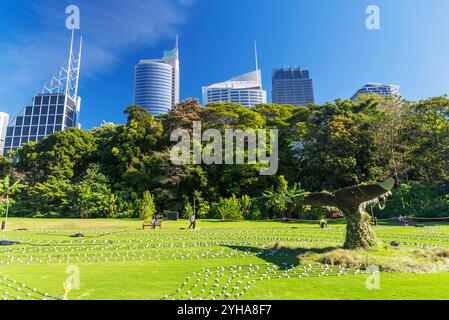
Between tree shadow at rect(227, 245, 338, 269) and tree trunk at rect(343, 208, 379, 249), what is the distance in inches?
32.5

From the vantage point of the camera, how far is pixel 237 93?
12950 cm

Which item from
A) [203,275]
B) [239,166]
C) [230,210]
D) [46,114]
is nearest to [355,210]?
[203,275]

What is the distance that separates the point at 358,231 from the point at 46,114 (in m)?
119

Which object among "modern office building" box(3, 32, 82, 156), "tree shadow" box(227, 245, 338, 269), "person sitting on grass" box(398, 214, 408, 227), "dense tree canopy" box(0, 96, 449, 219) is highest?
"modern office building" box(3, 32, 82, 156)

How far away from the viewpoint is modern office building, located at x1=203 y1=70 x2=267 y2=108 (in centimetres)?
12950

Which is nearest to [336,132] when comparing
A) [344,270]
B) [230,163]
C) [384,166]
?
[384,166]

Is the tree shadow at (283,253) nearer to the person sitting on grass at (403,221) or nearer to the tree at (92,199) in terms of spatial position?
the person sitting on grass at (403,221)

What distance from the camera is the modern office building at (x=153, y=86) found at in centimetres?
15262

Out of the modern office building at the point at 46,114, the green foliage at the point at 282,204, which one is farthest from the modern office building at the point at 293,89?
the green foliage at the point at 282,204

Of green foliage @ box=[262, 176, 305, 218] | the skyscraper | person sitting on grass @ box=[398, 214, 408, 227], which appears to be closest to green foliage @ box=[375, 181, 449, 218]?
person sitting on grass @ box=[398, 214, 408, 227]

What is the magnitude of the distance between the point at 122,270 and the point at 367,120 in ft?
90.6

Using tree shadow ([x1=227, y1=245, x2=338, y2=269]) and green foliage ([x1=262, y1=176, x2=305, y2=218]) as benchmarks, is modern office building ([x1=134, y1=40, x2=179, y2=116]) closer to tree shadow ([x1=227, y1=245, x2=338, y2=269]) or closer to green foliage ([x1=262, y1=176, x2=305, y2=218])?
green foliage ([x1=262, y1=176, x2=305, y2=218])

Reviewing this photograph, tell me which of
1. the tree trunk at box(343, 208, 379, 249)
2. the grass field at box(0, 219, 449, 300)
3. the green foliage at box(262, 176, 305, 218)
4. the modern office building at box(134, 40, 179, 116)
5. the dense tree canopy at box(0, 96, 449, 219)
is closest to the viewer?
the grass field at box(0, 219, 449, 300)

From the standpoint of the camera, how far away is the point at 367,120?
2761cm
